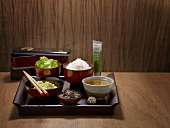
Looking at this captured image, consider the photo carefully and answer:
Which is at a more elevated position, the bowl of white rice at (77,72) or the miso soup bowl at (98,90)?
the bowl of white rice at (77,72)

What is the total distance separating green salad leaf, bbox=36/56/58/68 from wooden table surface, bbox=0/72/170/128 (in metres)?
0.19

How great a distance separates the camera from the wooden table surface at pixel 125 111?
1.07 meters

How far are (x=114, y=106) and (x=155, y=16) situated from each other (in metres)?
0.71

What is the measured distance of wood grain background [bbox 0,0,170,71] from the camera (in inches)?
61.2

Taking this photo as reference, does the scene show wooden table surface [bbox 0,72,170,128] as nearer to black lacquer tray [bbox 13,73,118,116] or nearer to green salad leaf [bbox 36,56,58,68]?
black lacquer tray [bbox 13,73,118,116]

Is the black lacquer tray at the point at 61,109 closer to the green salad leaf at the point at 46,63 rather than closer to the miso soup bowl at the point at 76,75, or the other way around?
the miso soup bowl at the point at 76,75

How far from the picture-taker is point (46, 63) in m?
1.40

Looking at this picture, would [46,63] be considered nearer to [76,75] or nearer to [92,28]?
[76,75]

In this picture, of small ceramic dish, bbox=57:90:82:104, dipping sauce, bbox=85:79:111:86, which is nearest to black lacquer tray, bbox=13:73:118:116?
small ceramic dish, bbox=57:90:82:104

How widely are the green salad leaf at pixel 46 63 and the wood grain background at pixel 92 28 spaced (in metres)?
0.23

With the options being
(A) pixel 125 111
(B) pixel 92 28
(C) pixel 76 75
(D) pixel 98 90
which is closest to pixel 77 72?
(C) pixel 76 75

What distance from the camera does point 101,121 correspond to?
110 cm

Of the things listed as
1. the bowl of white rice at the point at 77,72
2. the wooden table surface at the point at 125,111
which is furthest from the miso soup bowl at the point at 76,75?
the wooden table surface at the point at 125,111

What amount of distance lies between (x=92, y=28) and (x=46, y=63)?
0.38 m
